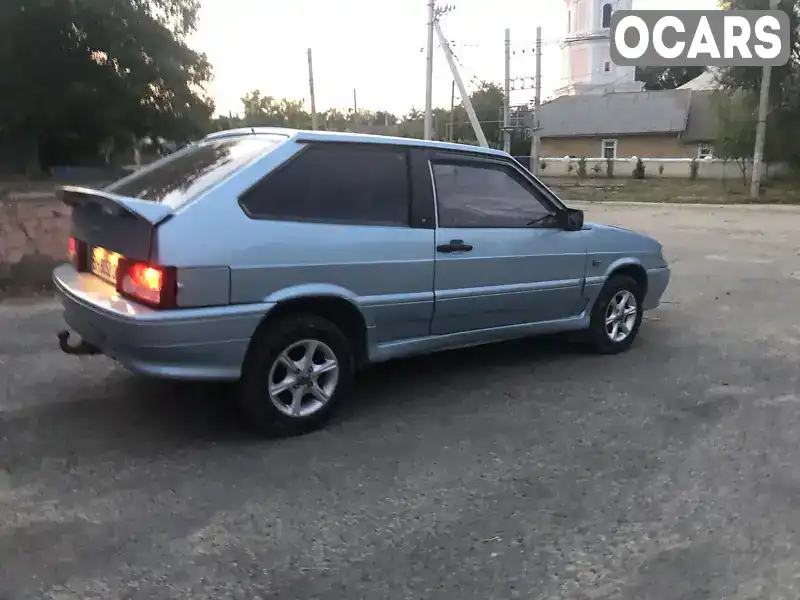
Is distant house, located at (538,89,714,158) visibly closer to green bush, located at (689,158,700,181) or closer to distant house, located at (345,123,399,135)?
green bush, located at (689,158,700,181)

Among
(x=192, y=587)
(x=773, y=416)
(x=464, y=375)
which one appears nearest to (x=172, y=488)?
(x=192, y=587)

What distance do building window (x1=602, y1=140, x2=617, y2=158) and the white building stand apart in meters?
15.2

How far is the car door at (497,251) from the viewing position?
16.6 ft

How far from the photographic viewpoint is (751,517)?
3.56m

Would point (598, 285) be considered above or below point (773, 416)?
above

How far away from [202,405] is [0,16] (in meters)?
33.4

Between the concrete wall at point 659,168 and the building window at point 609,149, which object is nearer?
the concrete wall at point 659,168

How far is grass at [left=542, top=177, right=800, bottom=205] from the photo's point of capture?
1265 inches

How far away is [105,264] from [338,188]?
1.43 metres

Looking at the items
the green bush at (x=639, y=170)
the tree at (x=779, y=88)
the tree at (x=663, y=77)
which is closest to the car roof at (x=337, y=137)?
the tree at (x=779, y=88)

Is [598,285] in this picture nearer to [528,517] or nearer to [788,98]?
[528,517]

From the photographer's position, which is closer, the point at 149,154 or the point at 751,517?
the point at 751,517

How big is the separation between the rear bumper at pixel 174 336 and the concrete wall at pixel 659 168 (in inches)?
1675

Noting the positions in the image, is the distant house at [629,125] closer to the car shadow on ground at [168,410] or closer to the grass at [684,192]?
the grass at [684,192]
